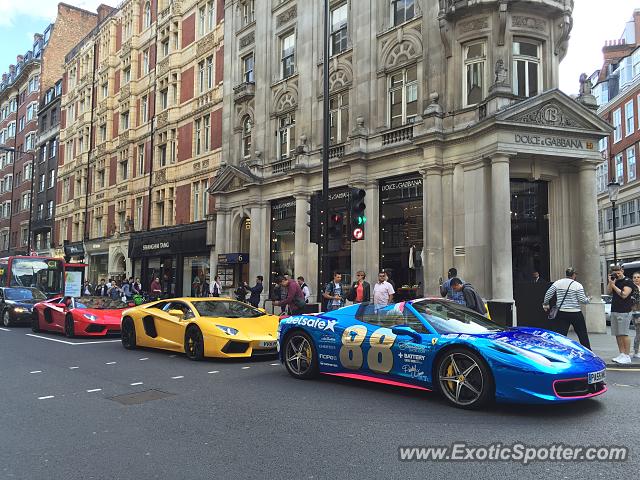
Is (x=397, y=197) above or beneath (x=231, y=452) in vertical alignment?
above

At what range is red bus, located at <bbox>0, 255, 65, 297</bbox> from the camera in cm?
2730

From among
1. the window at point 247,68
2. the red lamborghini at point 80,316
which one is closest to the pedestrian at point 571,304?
the red lamborghini at point 80,316

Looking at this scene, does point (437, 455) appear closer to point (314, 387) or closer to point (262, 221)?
point (314, 387)

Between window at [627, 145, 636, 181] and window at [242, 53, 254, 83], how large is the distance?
1226 inches

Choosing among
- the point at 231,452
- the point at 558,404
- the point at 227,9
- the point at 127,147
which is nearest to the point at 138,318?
the point at 231,452

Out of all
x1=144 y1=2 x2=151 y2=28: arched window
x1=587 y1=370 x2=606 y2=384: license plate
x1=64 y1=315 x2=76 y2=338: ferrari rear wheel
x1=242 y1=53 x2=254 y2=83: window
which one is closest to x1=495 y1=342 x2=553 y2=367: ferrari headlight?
x1=587 y1=370 x2=606 y2=384: license plate

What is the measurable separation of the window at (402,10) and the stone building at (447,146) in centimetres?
5

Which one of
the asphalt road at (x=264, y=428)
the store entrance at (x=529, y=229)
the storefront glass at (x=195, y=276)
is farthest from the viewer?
the storefront glass at (x=195, y=276)

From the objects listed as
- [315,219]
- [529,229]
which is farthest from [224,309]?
[529,229]

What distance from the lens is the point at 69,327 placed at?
1512 cm

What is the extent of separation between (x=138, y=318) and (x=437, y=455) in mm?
9155

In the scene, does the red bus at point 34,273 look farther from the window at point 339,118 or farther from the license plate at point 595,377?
the license plate at point 595,377

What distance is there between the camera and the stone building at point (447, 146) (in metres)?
16.5

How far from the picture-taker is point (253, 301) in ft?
68.2
